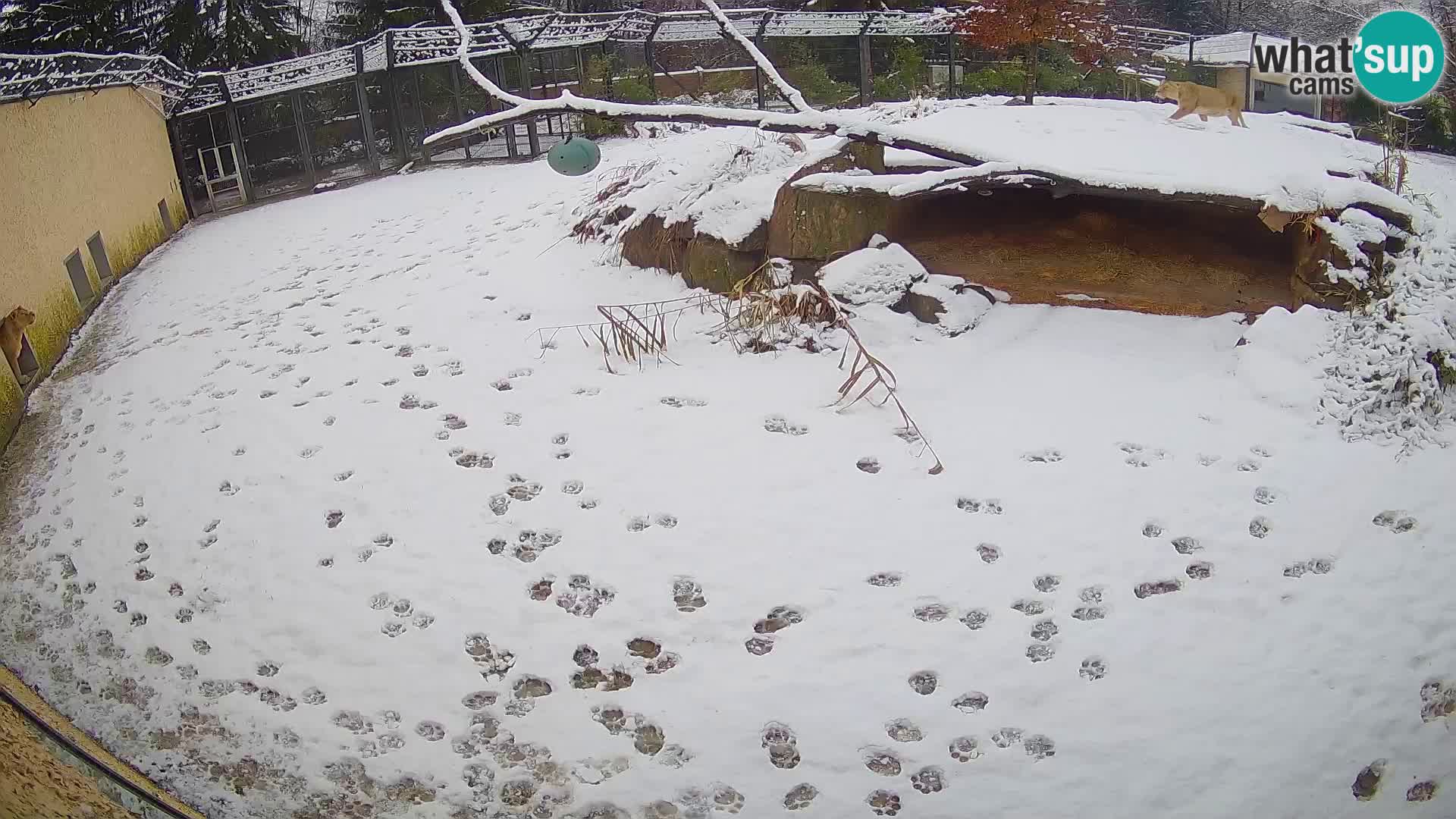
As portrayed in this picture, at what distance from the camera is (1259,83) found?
1220 centimetres

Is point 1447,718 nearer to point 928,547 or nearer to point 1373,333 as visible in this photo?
point 928,547

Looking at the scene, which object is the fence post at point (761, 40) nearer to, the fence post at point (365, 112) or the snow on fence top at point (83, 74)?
the fence post at point (365, 112)

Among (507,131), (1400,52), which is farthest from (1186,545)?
→ (507,131)

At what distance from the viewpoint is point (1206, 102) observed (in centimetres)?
852

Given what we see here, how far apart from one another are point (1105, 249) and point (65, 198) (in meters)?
8.22

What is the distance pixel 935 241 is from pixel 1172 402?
6.64 feet

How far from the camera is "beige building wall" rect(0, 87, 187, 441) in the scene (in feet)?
21.3

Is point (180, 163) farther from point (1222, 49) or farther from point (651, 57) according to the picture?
point (1222, 49)

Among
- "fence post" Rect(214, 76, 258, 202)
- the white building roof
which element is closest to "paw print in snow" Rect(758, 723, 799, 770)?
the white building roof

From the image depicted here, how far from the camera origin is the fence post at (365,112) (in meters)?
13.0

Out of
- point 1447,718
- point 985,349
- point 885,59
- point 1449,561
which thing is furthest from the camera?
point 885,59

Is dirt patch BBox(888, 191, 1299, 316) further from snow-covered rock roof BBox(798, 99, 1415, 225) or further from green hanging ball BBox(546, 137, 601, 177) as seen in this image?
green hanging ball BBox(546, 137, 601, 177)

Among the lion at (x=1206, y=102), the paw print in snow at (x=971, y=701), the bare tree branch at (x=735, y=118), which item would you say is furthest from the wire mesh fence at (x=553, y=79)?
the paw print in snow at (x=971, y=701)

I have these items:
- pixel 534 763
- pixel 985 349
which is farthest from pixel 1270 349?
pixel 534 763
